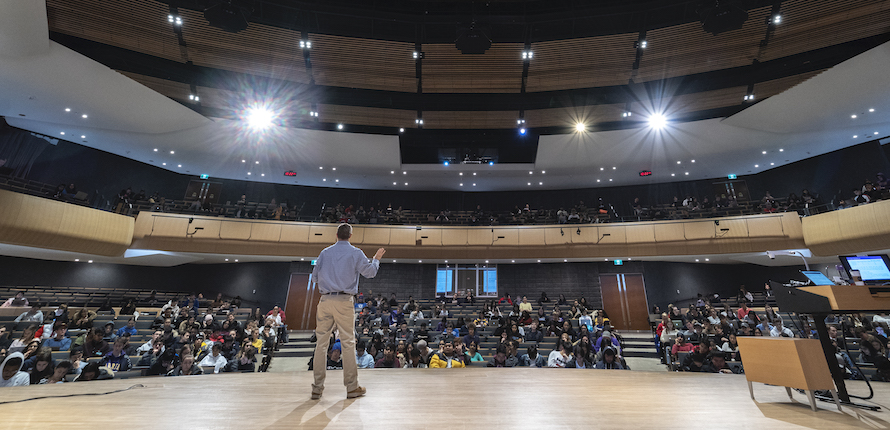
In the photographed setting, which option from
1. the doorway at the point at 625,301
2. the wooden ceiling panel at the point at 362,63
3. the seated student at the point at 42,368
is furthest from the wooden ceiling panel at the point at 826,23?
the seated student at the point at 42,368

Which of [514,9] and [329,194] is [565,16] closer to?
[514,9]

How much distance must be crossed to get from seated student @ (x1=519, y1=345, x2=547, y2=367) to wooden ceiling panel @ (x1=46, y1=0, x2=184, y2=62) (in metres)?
9.77

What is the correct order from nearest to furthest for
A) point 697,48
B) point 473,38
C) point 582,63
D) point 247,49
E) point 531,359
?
point 531,359 < point 473,38 < point 697,48 < point 247,49 < point 582,63

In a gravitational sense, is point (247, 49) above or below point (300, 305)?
above

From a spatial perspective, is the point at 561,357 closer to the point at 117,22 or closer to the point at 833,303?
the point at 833,303

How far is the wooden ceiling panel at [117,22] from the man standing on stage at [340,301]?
26.9 feet

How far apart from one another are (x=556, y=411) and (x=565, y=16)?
26.5ft

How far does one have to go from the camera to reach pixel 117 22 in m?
7.46

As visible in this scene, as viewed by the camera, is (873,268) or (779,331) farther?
(779,331)

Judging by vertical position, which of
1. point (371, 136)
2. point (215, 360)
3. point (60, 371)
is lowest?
point (215, 360)

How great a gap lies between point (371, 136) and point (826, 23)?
11.4 m

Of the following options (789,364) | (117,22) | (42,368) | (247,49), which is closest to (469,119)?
(247,49)

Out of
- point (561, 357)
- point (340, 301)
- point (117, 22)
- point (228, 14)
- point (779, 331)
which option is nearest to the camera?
point (340, 301)

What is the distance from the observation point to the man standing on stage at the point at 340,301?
2.38 metres
